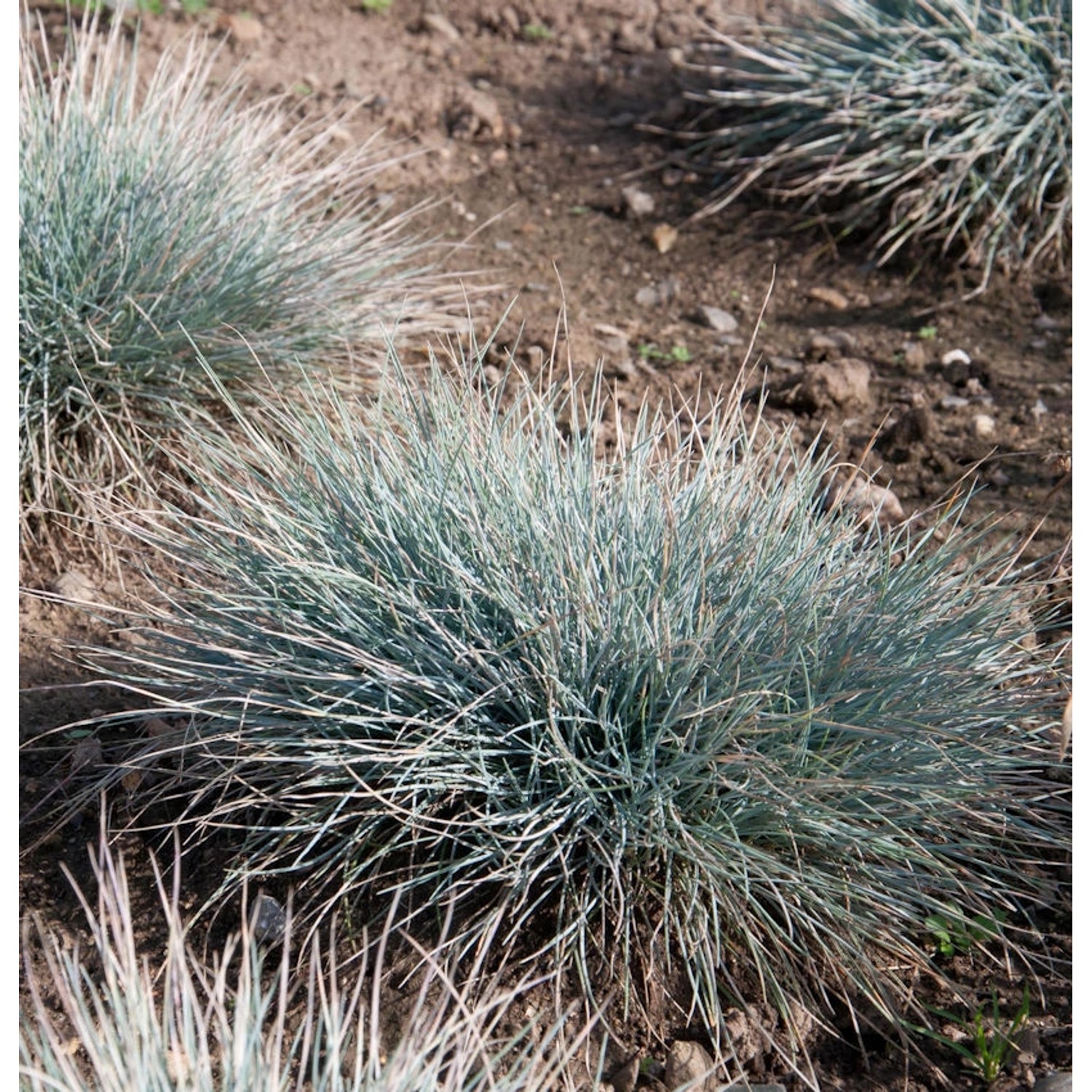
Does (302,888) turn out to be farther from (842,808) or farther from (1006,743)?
(1006,743)

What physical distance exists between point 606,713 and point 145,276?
175 centimetres

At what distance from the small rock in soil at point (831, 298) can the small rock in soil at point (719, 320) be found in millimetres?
308

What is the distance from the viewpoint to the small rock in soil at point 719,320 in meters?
3.94

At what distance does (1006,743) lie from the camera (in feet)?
7.12

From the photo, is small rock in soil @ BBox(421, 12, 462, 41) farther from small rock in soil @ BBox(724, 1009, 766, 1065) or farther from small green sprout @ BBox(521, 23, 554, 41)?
small rock in soil @ BBox(724, 1009, 766, 1065)

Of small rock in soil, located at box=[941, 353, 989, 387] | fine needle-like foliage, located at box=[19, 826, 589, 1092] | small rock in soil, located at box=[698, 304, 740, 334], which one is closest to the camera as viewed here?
fine needle-like foliage, located at box=[19, 826, 589, 1092]

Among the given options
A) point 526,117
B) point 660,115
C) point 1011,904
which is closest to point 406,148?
point 526,117

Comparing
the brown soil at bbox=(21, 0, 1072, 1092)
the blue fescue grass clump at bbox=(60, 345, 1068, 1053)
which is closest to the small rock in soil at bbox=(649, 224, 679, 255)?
the brown soil at bbox=(21, 0, 1072, 1092)

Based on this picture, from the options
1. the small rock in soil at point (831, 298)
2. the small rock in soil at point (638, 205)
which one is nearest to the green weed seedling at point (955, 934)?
the small rock in soil at point (831, 298)

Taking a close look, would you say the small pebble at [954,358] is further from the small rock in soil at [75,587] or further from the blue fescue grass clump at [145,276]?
the small rock in soil at [75,587]

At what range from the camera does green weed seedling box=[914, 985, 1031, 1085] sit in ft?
6.46

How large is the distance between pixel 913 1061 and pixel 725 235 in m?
2.97

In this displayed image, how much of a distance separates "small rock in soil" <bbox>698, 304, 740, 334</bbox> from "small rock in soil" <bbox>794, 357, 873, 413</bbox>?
43 cm

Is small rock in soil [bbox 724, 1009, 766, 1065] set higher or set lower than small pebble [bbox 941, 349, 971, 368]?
lower
